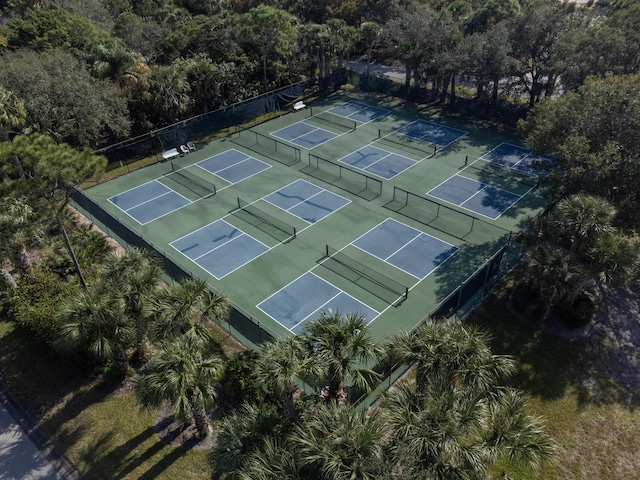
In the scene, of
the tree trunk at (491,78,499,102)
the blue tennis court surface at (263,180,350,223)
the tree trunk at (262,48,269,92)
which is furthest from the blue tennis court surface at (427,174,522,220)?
the tree trunk at (262,48,269,92)

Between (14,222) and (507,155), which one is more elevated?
(14,222)

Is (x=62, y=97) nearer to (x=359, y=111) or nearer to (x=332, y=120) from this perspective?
(x=332, y=120)

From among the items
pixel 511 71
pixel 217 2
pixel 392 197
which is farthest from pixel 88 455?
pixel 217 2

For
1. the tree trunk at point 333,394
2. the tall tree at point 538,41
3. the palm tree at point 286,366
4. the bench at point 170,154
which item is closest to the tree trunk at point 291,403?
the palm tree at point 286,366

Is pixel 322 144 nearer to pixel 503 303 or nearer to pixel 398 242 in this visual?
pixel 398 242

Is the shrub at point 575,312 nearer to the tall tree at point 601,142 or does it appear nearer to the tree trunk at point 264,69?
the tall tree at point 601,142

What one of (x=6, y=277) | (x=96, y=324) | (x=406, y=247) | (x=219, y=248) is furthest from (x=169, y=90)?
(x=96, y=324)
